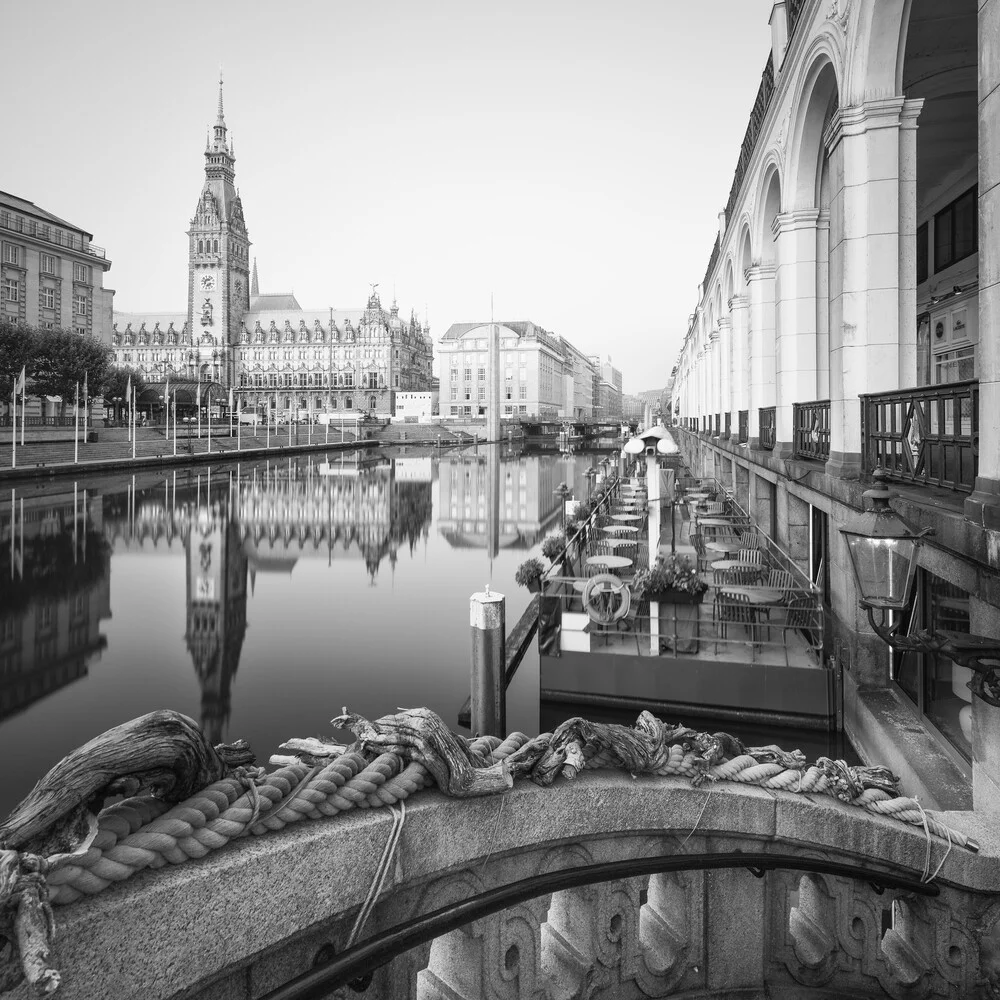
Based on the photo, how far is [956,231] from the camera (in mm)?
14961

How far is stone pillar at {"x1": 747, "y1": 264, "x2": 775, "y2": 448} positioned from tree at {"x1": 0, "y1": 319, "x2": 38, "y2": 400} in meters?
46.3

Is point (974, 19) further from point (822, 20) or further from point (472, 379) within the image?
point (472, 379)

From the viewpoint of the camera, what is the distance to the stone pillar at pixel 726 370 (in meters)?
22.9

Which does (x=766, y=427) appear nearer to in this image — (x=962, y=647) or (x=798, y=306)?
(x=798, y=306)

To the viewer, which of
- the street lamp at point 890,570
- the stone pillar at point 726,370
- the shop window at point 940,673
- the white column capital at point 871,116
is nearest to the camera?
the street lamp at point 890,570

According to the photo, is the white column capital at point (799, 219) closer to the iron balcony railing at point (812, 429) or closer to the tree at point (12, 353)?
the iron balcony railing at point (812, 429)

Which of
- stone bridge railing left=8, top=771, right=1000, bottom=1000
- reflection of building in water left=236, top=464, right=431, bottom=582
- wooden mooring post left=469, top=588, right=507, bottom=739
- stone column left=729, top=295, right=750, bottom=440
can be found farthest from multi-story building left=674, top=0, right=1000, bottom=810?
reflection of building in water left=236, top=464, right=431, bottom=582

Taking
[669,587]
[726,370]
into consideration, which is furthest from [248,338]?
[669,587]

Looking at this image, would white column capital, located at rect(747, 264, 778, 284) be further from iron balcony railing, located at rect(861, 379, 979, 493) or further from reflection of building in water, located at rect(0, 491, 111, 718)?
reflection of building in water, located at rect(0, 491, 111, 718)

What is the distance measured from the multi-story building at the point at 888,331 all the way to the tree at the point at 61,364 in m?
49.2

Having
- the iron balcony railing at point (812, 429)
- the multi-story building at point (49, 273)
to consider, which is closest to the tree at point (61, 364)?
the multi-story building at point (49, 273)

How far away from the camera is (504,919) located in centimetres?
276

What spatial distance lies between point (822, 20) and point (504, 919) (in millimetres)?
11976

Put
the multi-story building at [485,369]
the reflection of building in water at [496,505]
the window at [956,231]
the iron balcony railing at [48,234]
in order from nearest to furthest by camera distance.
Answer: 1. the window at [956,231]
2. the reflection of building in water at [496,505]
3. the iron balcony railing at [48,234]
4. the multi-story building at [485,369]
